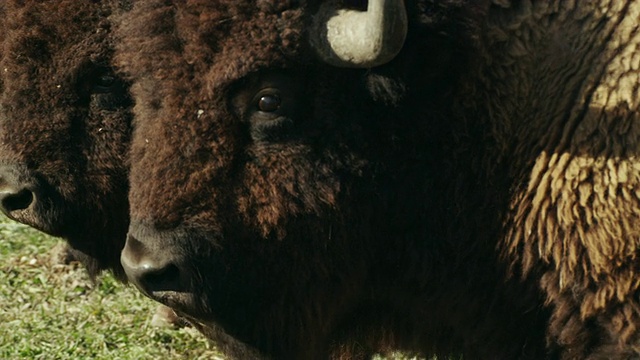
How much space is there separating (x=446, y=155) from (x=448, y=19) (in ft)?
1.62

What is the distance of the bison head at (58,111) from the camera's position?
5.21 metres

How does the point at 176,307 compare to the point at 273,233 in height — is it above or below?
below

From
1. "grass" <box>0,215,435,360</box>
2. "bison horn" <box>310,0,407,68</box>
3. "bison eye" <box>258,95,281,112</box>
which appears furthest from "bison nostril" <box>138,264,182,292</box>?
"grass" <box>0,215,435,360</box>

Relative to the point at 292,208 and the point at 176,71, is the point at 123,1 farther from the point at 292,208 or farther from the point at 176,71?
the point at 292,208

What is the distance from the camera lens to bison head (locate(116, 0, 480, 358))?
13.3ft

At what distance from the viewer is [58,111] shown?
5.23 meters

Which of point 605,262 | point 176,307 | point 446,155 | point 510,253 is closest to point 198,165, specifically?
point 176,307

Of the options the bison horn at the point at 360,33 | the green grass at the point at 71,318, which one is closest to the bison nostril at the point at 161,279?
the bison horn at the point at 360,33

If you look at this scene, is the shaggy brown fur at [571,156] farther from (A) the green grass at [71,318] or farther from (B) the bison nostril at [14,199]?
(A) the green grass at [71,318]

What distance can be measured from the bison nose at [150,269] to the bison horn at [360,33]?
91 cm

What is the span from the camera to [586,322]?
403 cm

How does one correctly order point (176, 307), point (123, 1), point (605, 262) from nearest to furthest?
point (605, 262) → point (176, 307) → point (123, 1)

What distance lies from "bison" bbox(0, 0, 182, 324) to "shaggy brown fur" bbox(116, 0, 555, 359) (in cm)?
92

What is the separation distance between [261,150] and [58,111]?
1.49m
